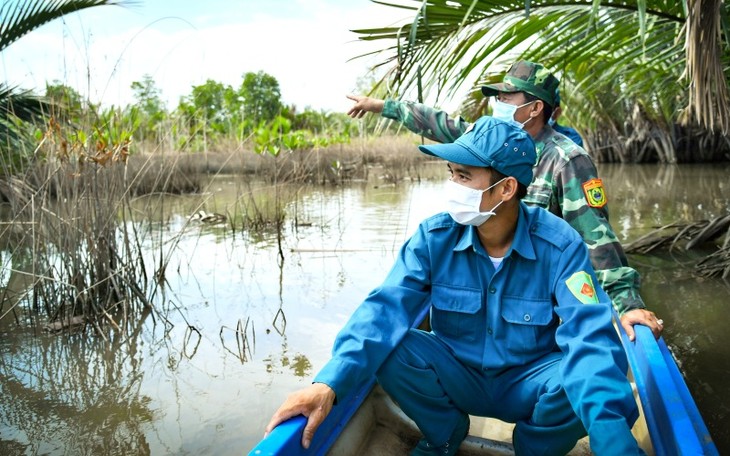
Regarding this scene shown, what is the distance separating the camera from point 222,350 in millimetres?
4305

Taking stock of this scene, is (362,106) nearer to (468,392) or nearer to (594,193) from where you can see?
(594,193)

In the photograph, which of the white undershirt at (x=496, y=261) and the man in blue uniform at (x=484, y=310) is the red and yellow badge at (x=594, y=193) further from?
the white undershirt at (x=496, y=261)

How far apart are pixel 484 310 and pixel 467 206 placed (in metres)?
0.37

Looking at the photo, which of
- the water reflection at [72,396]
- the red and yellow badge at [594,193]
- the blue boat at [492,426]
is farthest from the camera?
the water reflection at [72,396]

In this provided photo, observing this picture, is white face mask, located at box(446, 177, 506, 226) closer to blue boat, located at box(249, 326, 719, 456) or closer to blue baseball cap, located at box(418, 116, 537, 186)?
blue baseball cap, located at box(418, 116, 537, 186)

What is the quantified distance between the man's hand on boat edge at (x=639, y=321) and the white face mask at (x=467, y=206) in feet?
2.27

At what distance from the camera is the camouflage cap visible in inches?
126

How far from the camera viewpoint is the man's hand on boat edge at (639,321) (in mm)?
2316

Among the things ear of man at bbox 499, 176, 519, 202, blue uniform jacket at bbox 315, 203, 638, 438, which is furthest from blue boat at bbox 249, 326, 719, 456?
ear of man at bbox 499, 176, 519, 202

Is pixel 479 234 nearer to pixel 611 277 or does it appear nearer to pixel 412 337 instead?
pixel 412 337

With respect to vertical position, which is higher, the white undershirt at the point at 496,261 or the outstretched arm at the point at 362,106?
the outstretched arm at the point at 362,106

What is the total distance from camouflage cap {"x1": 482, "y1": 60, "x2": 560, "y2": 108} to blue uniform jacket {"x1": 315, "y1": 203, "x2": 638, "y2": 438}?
1109mm

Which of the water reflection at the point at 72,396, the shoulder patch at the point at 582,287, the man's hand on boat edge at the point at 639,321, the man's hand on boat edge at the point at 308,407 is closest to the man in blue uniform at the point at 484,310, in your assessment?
the shoulder patch at the point at 582,287

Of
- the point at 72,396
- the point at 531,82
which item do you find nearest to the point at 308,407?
the point at 531,82
